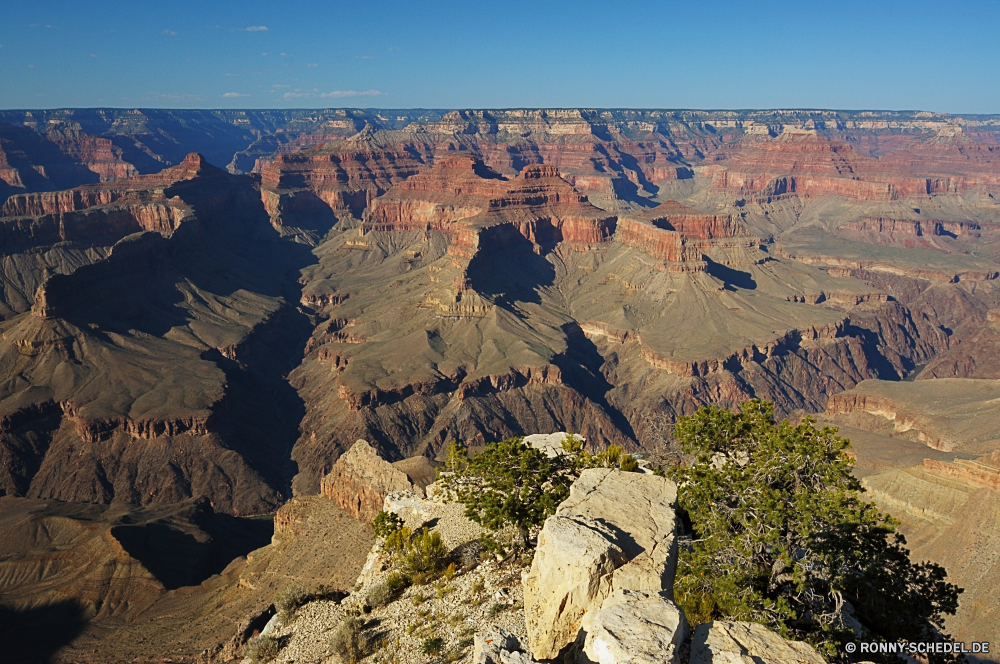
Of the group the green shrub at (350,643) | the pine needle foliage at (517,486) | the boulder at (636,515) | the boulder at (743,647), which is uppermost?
the boulder at (636,515)

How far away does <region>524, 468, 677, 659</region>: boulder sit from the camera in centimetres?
2014

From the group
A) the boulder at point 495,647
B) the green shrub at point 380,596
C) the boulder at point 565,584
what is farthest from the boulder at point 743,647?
the green shrub at point 380,596

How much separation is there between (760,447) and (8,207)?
729 feet

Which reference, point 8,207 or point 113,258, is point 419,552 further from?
point 8,207

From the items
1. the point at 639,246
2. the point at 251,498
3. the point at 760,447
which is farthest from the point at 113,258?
the point at 760,447

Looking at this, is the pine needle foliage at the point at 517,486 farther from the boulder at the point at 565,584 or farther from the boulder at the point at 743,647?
the boulder at the point at 743,647

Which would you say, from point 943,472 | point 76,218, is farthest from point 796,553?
point 76,218

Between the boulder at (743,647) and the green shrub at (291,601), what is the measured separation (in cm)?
2343

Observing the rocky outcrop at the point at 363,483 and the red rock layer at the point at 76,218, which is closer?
the rocky outcrop at the point at 363,483

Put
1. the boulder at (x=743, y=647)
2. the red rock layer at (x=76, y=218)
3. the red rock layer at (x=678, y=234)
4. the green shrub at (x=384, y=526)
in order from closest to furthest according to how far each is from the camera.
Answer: the boulder at (x=743, y=647) → the green shrub at (x=384, y=526) → the red rock layer at (x=76, y=218) → the red rock layer at (x=678, y=234)

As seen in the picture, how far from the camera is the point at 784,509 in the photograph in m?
24.6

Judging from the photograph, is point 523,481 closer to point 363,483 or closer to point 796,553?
point 796,553

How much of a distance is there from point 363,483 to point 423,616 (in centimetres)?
2525

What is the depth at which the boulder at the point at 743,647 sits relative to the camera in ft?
62.2
